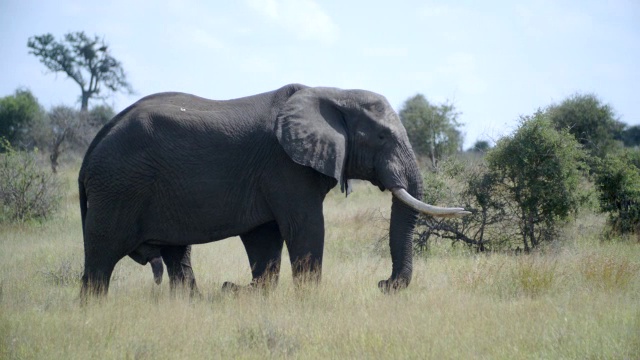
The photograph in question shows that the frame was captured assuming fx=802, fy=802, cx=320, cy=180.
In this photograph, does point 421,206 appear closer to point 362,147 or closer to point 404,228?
point 404,228

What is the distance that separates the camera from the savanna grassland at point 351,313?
694cm

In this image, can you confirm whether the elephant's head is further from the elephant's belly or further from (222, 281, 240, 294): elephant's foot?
(222, 281, 240, 294): elephant's foot

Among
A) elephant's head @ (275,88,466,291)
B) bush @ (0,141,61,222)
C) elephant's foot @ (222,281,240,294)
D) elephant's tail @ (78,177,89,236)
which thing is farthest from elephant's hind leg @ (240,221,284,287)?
bush @ (0,141,61,222)

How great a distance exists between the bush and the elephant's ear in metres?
10.0

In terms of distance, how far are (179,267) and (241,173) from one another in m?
1.68

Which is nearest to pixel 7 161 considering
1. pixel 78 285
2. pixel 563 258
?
pixel 78 285

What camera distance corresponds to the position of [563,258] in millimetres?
11211

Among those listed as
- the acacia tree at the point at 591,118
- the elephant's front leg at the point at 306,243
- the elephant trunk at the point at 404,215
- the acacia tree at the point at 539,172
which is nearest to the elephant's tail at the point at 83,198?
the elephant's front leg at the point at 306,243

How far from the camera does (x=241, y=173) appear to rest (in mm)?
9570

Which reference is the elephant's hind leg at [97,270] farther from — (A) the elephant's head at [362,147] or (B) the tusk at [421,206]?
(B) the tusk at [421,206]

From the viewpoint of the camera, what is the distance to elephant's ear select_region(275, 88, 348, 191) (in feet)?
30.3

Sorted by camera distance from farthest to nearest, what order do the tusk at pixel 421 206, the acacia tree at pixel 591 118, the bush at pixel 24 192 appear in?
the acacia tree at pixel 591 118, the bush at pixel 24 192, the tusk at pixel 421 206

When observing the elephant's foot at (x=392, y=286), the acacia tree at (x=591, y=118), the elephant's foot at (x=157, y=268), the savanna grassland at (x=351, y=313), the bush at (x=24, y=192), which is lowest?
the savanna grassland at (x=351, y=313)

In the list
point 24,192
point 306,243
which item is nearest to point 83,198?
point 306,243
